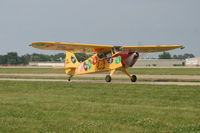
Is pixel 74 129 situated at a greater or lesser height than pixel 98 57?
lesser

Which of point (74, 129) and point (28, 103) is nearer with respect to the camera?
point (74, 129)

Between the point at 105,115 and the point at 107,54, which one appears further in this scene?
the point at 107,54

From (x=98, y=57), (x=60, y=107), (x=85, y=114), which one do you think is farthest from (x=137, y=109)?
(x=98, y=57)

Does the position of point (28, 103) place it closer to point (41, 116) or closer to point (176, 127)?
point (41, 116)

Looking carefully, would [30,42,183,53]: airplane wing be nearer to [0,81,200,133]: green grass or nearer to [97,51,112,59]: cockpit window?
[97,51,112,59]: cockpit window

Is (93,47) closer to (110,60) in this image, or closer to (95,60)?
(95,60)

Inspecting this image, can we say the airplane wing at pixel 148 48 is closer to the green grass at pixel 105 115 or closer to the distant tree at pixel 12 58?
the green grass at pixel 105 115

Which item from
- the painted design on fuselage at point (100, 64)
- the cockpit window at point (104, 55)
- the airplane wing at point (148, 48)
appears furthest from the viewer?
the painted design on fuselage at point (100, 64)

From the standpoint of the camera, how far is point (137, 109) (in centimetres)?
1110

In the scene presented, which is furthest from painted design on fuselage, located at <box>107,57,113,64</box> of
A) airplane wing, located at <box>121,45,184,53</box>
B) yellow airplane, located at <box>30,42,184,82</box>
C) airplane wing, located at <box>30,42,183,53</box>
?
airplane wing, located at <box>121,45,184,53</box>

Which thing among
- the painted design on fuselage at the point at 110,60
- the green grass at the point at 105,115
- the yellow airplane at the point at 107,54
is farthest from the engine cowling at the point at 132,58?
the green grass at the point at 105,115

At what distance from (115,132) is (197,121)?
94.8 inches

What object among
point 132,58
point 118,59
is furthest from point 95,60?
point 132,58

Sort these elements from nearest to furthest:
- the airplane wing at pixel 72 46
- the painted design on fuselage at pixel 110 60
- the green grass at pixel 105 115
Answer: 1. the green grass at pixel 105 115
2. the airplane wing at pixel 72 46
3. the painted design on fuselage at pixel 110 60
